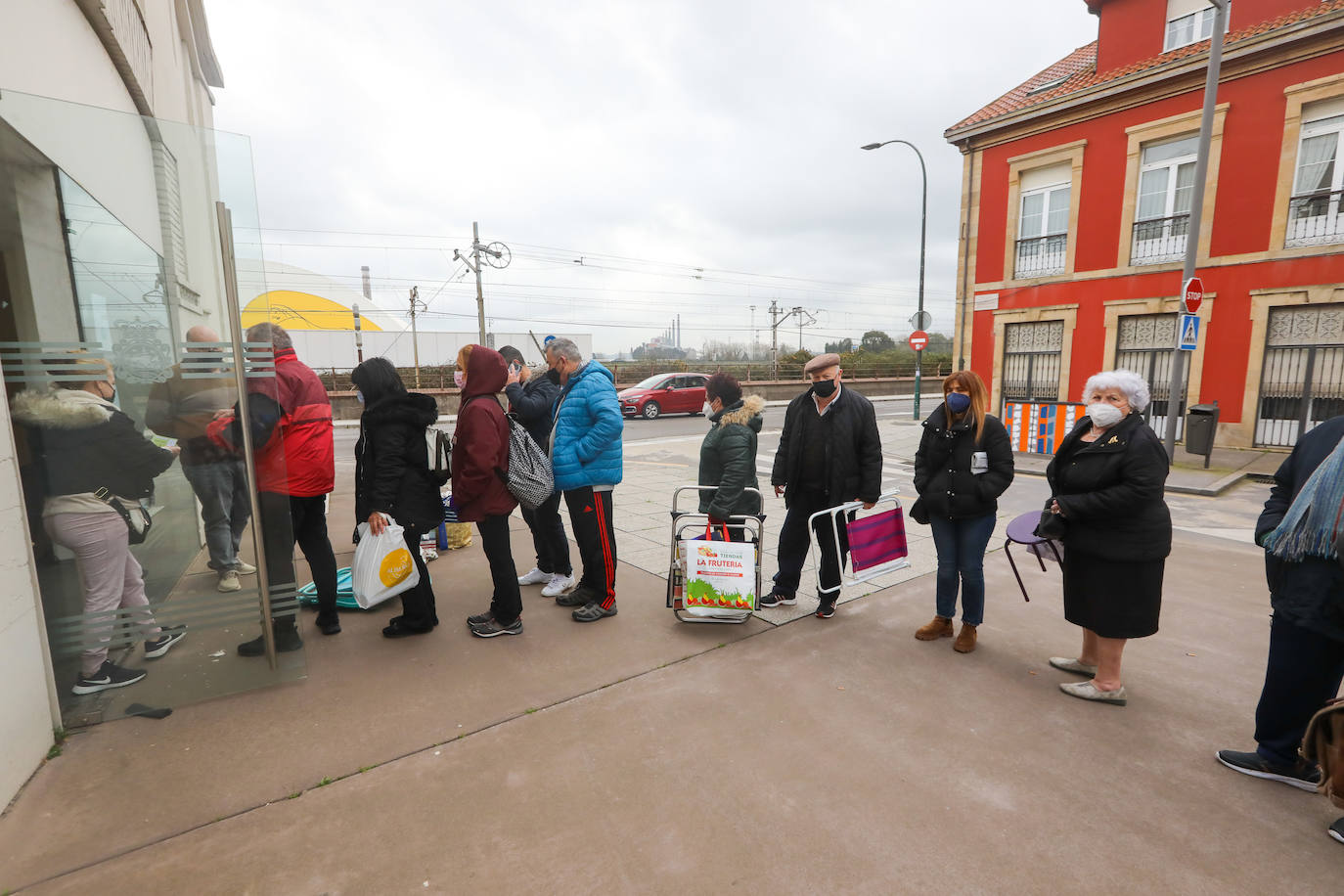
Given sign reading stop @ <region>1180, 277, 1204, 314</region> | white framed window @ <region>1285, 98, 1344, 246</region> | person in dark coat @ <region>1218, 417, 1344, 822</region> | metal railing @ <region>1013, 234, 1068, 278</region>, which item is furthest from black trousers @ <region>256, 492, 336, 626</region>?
white framed window @ <region>1285, 98, 1344, 246</region>

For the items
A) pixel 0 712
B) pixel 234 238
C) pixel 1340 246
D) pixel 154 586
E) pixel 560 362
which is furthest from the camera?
pixel 1340 246

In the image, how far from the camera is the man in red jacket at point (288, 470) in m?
3.31

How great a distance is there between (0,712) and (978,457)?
174 inches

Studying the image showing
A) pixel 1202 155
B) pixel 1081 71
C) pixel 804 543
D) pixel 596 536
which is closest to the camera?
pixel 596 536

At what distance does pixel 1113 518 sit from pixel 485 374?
11.0 feet

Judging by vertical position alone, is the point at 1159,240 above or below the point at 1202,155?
below

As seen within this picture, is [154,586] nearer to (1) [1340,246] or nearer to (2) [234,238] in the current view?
(2) [234,238]

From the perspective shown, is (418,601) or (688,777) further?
(418,601)

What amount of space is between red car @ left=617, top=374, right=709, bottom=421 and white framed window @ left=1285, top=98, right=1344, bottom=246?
1362 cm

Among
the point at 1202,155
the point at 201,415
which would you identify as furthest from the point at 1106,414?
the point at 1202,155

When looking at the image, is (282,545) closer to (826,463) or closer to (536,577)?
(536,577)

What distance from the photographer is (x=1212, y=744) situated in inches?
112

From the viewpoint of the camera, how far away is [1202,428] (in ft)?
32.7

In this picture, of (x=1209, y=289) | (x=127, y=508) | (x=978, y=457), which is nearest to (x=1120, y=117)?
(x=1209, y=289)
